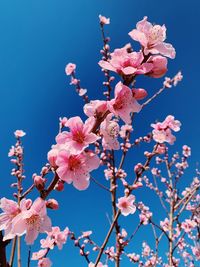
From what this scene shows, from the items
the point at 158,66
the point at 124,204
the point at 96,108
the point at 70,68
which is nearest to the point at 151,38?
the point at 158,66

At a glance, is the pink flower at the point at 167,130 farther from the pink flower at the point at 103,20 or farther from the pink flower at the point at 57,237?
the pink flower at the point at 57,237

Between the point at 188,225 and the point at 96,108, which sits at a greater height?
the point at 188,225

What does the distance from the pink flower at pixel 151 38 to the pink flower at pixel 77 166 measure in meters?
0.55

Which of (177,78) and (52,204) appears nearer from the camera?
(52,204)

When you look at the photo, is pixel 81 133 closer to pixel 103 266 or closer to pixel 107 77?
pixel 107 77

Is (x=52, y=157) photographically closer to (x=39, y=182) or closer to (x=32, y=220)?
(x=39, y=182)

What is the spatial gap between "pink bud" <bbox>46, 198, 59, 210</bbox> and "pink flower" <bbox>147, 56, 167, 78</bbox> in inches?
28.7

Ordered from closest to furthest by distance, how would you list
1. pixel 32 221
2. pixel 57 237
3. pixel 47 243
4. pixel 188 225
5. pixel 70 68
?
pixel 32 221
pixel 47 243
pixel 57 237
pixel 70 68
pixel 188 225

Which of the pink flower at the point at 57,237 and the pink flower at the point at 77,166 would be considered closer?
the pink flower at the point at 77,166

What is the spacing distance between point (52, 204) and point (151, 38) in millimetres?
909

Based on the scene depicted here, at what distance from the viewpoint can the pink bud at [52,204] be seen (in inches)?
51.8

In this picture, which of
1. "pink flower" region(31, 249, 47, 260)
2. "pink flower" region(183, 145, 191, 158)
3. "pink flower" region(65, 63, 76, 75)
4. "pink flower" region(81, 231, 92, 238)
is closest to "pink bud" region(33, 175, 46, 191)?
"pink flower" region(31, 249, 47, 260)

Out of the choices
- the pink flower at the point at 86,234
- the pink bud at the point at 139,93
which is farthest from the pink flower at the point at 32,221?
the pink flower at the point at 86,234

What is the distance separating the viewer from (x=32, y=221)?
4.22ft
